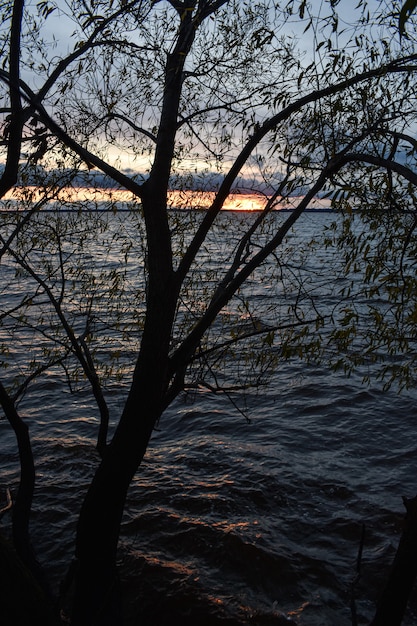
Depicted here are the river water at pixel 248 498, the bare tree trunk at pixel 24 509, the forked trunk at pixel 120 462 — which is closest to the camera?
the forked trunk at pixel 120 462

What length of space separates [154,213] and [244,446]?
27.3 feet

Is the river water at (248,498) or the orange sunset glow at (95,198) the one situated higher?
the orange sunset glow at (95,198)

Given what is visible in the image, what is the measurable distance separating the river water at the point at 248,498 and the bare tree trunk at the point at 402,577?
1.56ft

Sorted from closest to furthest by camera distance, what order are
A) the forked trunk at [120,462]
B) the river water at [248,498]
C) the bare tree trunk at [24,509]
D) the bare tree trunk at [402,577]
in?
the bare tree trunk at [402,577]
the forked trunk at [120,462]
the bare tree trunk at [24,509]
the river water at [248,498]

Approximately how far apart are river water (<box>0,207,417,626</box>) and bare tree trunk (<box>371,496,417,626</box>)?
48cm

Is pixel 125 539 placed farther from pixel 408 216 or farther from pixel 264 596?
pixel 408 216

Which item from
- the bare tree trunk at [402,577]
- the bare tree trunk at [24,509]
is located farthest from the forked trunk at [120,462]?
the bare tree trunk at [402,577]

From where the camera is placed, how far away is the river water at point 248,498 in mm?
8312

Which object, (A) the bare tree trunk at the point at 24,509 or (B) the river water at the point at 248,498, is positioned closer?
(A) the bare tree trunk at the point at 24,509

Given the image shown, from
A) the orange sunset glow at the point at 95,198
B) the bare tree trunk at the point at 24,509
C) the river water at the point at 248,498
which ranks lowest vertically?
the river water at the point at 248,498

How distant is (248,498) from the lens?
434 inches

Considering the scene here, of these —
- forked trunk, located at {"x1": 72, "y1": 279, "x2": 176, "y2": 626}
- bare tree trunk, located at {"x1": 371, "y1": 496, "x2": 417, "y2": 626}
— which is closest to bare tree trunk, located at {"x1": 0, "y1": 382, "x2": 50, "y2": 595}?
forked trunk, located at {"x1": 72, "y1": 279, "x2": 176, "y2": 626}

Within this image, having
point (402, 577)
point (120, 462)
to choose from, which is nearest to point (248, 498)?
point (120, 462)

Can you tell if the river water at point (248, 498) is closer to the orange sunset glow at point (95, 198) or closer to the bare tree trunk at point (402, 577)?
the bare tree trunk at point (402, 577)
